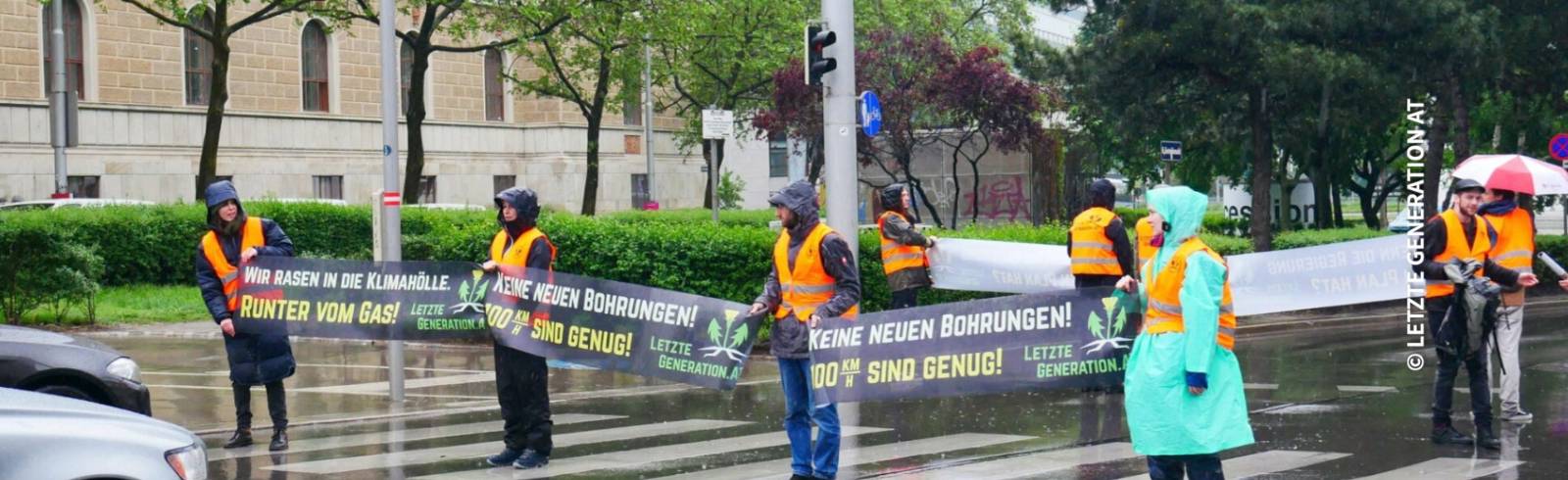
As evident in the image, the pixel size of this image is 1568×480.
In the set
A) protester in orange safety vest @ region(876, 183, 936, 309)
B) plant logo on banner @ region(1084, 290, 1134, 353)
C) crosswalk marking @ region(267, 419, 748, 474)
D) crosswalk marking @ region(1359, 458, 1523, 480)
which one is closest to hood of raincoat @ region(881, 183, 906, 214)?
protester in orange safety vest @ region(876, 183, 936, 309)

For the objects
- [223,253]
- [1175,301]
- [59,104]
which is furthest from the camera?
[59,104]

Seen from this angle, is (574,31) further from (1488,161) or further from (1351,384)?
(1488,161)

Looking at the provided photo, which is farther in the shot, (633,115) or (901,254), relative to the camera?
(633,115)

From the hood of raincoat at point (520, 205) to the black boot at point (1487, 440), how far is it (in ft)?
18.7

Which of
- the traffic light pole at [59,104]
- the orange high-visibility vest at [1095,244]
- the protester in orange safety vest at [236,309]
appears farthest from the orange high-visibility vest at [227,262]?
the traffic light pole at [59,104]

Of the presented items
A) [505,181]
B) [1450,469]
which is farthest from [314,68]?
[1450,469]

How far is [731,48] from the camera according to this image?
3869 cm

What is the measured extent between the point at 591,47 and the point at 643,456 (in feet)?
95.4

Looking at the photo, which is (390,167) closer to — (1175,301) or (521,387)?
(521,387)

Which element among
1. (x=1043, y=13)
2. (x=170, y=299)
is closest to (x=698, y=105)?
(x=170, y=299)

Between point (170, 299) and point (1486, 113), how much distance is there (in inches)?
932

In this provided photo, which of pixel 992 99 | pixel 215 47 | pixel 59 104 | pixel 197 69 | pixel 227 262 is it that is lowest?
pixel 227 262

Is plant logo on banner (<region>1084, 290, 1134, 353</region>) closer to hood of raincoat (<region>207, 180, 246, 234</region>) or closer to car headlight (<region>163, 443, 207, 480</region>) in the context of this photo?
car headlight (<region>163, 443, 207, 480</region>)

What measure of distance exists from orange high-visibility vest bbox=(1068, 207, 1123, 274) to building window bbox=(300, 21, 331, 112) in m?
34.6
